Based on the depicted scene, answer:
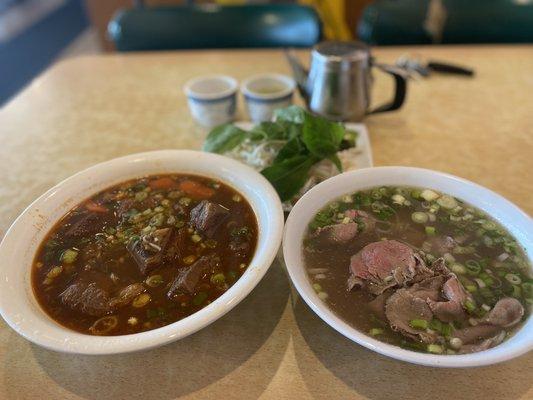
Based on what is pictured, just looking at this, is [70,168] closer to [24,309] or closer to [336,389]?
[24,309]

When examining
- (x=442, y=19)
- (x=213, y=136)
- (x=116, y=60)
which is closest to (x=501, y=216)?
(x=213, y=136)

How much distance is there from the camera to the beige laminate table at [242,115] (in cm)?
108

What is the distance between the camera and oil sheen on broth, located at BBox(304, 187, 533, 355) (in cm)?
103

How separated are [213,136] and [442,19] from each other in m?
2.25

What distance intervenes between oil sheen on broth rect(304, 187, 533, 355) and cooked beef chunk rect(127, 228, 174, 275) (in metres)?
0.43

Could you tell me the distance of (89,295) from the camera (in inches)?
44.7

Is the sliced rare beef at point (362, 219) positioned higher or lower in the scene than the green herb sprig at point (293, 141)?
lower

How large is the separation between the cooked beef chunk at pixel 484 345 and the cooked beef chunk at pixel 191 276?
2.29ft

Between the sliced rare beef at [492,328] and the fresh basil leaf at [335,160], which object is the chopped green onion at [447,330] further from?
the fresh basil leaf at [335,160]

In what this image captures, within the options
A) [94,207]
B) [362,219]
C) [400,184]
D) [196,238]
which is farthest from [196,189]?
[400,184]

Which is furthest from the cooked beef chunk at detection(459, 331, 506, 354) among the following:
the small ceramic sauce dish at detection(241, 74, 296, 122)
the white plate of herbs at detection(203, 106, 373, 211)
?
the small ceramic sauce dish at detection(241, 74, 296, 122)

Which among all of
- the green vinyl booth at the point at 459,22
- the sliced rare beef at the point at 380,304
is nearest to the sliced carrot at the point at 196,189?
the sliced rare beef at the point at 380,304

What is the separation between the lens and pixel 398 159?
1.96 metres

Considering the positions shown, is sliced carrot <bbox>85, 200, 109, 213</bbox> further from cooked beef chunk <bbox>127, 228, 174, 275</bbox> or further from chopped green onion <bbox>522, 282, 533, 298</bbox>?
chopped green onion <bbox>522, 282, 533, 298</bbox>
